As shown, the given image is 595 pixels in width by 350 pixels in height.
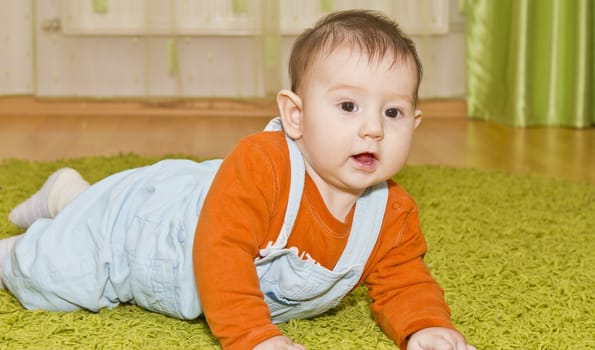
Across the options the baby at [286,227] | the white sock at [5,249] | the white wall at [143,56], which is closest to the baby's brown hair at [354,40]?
the baby at [286,227]

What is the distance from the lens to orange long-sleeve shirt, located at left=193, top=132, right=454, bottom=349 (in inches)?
36.8

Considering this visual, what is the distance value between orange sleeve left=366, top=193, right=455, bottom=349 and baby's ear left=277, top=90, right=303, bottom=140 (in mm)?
158

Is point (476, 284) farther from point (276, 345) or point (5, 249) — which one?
point (5, 249)

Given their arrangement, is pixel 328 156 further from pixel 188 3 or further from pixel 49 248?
pixel 188 3

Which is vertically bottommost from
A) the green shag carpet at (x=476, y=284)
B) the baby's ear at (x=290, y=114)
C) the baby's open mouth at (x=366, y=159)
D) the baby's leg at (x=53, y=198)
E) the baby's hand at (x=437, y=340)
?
the green shag carpet at (x=476, y=284)

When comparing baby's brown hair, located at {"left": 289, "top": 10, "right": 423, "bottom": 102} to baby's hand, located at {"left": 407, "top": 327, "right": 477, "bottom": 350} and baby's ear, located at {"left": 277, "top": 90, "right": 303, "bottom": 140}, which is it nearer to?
baby's ear, located at {"left": 277, "top": 90, "right": 303, "bottom": 140}

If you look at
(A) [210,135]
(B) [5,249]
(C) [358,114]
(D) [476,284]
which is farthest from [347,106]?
(A) [210,135]

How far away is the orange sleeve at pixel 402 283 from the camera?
1.05m

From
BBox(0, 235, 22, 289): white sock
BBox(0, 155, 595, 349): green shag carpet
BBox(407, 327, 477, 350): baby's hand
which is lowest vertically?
BBox(0, 155, 595, 349): green shag carpet

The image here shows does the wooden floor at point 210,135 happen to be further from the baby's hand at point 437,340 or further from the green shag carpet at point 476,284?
the baby's hand at point 437,340

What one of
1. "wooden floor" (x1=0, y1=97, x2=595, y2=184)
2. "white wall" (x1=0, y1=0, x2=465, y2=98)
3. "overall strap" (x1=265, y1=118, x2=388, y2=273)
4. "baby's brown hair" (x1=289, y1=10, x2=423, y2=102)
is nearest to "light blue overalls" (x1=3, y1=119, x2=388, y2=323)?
"overall strap" (x1=265, y1=118, x2=388, y2=273)

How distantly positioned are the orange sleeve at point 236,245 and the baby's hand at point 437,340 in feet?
0.57

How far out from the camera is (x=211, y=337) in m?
1.05

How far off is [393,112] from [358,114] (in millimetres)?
46
